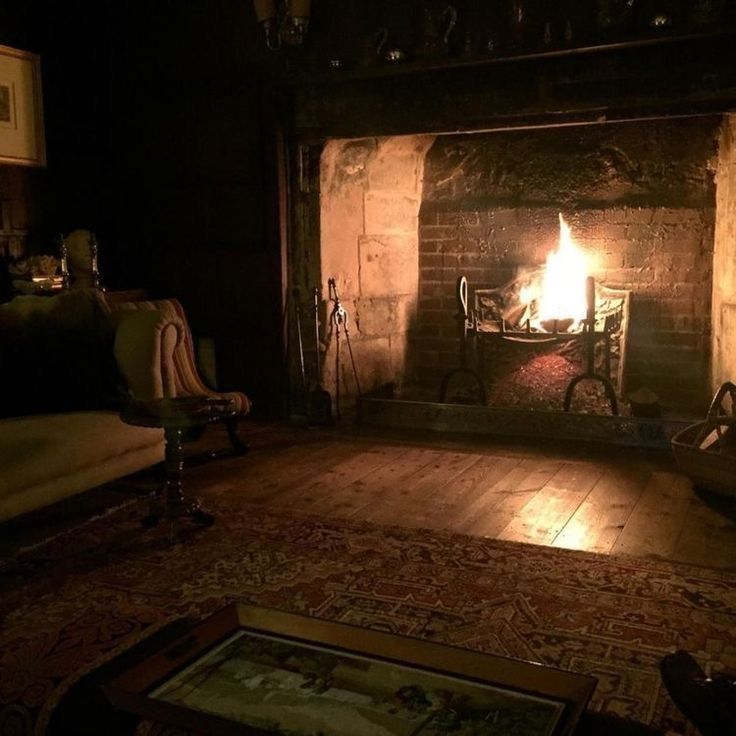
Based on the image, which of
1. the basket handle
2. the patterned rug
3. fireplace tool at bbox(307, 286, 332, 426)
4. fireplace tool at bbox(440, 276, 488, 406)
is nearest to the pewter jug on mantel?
fireplace tool at bbox(440, 276, 488, 406)

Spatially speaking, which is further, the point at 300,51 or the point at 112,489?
the point at 300,51

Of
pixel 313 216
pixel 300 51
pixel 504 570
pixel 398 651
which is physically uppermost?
pixel 300 51

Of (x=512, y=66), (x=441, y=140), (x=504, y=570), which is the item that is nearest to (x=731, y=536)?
(x=504, y=570)

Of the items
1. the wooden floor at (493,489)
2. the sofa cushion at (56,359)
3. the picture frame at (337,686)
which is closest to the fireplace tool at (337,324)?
the wooden floor at (493,489)

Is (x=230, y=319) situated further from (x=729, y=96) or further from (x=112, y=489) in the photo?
(x=729, y=96)

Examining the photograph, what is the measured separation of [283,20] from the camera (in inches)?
189

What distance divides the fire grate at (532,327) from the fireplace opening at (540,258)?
0.01m

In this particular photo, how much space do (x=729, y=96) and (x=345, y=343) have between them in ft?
8.26

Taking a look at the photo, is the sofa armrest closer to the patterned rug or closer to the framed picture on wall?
the patterned rug

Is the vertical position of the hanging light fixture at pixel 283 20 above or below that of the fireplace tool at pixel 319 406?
above

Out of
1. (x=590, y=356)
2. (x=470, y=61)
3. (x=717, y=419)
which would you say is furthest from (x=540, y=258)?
(x=717, y=419)

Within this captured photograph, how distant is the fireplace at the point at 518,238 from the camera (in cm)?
499

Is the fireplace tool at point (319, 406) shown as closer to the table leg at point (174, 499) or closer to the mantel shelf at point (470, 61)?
the mantel shelf at point (470, 61)

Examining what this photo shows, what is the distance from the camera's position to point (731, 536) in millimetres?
3139
